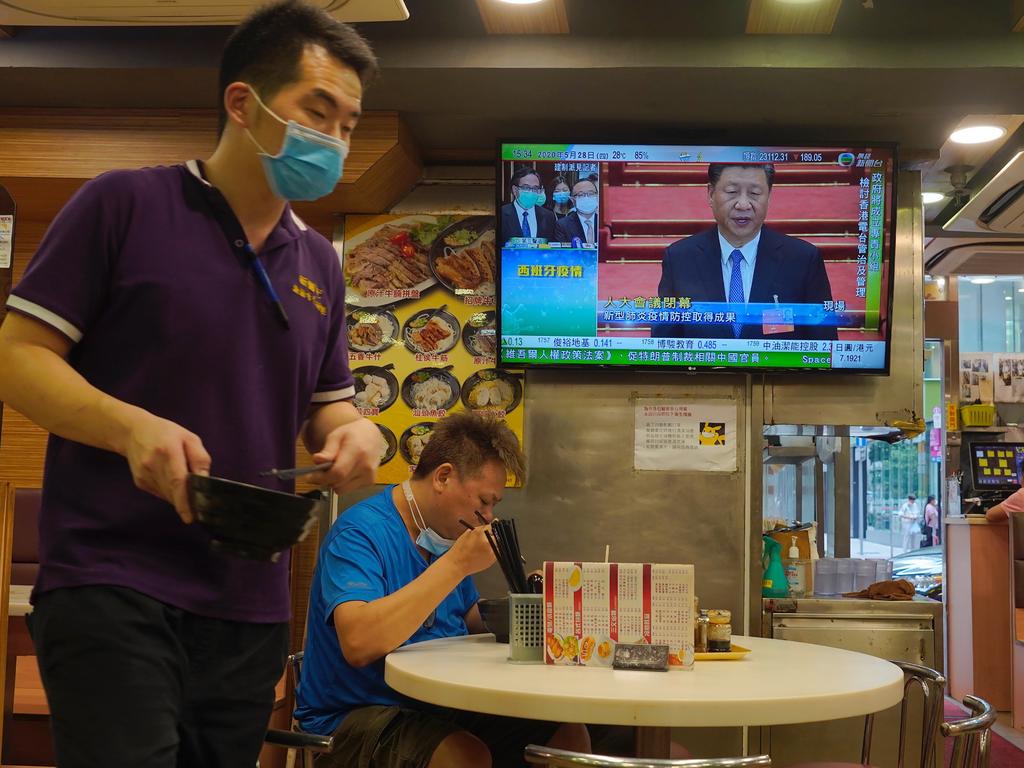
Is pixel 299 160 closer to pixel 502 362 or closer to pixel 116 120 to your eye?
pixel 502 362

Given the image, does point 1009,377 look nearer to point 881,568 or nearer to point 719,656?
point 881,568

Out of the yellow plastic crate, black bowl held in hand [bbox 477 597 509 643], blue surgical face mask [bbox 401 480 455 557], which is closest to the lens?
black bowl held in hand [bbox 477 597 509 643]

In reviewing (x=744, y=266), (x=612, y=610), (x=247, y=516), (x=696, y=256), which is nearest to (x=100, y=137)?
(x=696, y=256)

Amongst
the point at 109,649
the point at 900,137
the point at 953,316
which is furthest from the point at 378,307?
the point at 953,316

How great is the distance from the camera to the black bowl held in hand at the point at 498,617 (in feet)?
9.20

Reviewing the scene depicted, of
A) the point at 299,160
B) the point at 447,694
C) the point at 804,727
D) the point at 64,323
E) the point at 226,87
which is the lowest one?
the point at 804,727

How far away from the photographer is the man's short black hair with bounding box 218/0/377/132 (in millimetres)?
1538

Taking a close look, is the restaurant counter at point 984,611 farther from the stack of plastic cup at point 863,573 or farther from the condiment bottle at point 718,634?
the condiment bottle at point 718,634

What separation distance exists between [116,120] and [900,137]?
3.41 meters

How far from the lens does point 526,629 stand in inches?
97.0

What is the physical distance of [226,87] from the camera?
1552mm

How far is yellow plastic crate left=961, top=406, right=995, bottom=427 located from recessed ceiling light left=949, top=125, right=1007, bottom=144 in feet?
16.5

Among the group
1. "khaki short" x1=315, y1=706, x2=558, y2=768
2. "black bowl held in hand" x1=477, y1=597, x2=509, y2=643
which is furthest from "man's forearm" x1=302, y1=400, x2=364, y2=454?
"black bowl held in hand" x1=477, y1=597, x2=509, y2=643

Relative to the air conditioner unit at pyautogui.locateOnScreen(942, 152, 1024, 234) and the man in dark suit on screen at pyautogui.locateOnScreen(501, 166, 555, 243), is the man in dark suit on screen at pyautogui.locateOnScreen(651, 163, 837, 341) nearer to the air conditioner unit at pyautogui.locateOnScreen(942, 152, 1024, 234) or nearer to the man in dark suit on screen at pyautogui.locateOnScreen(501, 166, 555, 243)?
the man in dark suit on screen at pyautogui.locateOnScreen(501, 166, 555, 243)
